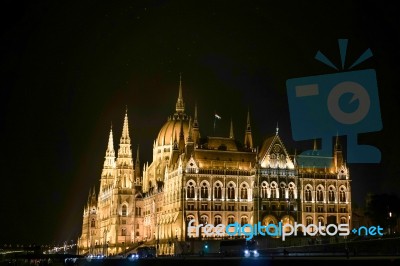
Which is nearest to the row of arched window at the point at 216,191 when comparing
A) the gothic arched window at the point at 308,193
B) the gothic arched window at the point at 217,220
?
the gothic arched window at the point at 217,220

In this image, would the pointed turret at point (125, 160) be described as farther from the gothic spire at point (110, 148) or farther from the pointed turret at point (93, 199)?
the pointed turret at point (93, 199)

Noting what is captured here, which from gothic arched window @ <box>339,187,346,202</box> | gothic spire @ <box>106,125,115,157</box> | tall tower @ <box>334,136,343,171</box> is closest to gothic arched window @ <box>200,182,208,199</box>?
gothic arched window @ <box>339,187,346,202</box>

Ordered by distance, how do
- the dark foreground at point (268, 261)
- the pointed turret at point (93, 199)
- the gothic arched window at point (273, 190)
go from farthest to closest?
1. the pointed turret at point (93, 199)
2. the gothic arched window at point (273, 190)
3. the dark foreground at point (268, 261)

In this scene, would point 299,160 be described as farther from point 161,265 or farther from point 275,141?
point 161,265

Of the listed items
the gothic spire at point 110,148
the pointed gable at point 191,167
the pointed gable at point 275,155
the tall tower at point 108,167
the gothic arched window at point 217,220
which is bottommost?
the gothic arched window at point 217,220

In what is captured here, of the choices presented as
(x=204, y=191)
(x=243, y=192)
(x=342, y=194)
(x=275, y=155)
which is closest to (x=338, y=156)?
(x=342, y=194)

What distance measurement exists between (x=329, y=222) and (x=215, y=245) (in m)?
24.2

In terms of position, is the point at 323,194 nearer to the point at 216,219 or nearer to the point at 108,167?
the point at 216,219

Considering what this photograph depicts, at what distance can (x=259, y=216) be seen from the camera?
11888 centimetres

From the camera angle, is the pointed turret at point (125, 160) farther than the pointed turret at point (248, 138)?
Yes

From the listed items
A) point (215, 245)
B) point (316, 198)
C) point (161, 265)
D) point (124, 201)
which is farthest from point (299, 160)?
point (161, 265)

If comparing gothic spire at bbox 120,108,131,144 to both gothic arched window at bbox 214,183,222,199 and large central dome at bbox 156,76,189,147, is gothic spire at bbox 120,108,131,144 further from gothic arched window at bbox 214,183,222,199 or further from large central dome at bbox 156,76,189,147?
gothic arched window at bbox 214,183,222,199

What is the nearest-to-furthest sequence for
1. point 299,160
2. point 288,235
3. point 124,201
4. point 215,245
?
point 215,245 → point 288,235 → point 299,160 → point 124,201

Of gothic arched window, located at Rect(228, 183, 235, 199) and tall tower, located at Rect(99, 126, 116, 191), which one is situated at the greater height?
tall tower, located at Rect(99, 126, 116, 191)
